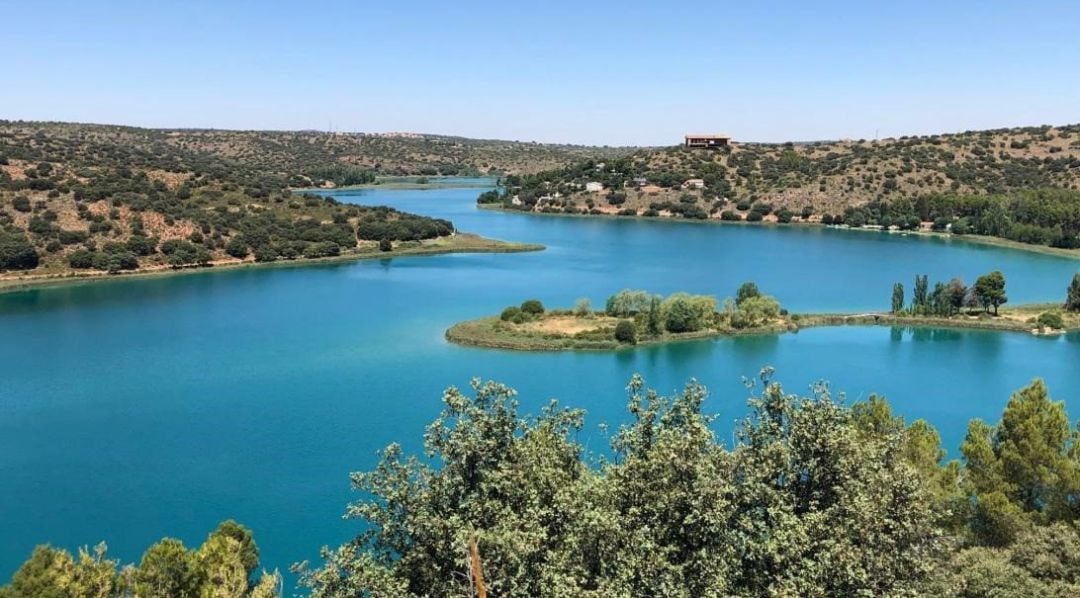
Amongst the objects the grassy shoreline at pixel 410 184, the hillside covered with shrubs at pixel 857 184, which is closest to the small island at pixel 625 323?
the hillside covered with shrubs at pixel 857 184

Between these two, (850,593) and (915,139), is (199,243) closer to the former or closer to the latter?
(850,593)

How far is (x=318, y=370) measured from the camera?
41000 millimetres

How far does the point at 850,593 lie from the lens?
11281 mm

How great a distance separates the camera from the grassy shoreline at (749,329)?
1807 inches

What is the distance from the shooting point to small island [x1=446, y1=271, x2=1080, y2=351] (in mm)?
46906

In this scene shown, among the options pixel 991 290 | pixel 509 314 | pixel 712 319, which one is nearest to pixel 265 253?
pixel 509 314

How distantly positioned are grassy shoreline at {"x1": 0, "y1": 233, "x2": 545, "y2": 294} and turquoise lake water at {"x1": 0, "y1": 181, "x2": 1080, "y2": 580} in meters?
2.33

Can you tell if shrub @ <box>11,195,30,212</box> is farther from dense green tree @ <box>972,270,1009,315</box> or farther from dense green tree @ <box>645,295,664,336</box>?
dense green tree @ <box>972,270,1009,315</box>

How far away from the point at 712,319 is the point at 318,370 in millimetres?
23714

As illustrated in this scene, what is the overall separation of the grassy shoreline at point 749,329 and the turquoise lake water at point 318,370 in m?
1.17

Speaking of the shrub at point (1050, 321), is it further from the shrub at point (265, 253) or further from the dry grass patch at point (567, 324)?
the shrub at point (265, 253)

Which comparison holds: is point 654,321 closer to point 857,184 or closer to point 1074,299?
point 1074,299

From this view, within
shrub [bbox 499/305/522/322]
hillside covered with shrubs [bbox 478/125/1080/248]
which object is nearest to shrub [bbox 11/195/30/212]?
shrub [bbox 499/305/522/322]

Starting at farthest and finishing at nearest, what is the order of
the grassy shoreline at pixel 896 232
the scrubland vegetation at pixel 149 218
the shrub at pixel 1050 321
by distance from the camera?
the grassy shoreline at pixel 896 232
the scrubland vegetation at pixel 149 218
the shrub at pixel 1050 321
